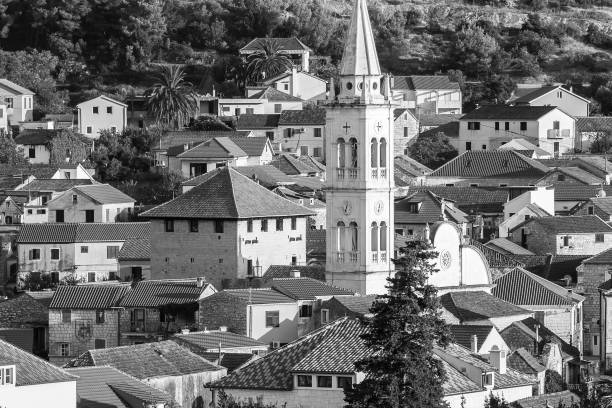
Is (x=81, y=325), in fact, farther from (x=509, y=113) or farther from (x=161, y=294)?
(x=509, y=113)

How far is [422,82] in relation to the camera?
141750 millimetres

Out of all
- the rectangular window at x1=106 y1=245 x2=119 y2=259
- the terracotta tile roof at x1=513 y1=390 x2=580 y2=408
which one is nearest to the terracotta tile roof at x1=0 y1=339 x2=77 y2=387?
the terracotta tile roof at x1=513 y1=390 x2=580 y2=408

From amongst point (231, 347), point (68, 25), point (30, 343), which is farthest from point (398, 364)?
point (68, 25)

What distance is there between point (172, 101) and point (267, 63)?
11793mm

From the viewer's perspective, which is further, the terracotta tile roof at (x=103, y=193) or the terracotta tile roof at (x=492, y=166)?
the terracotta tile roof at (x=492, y=166)

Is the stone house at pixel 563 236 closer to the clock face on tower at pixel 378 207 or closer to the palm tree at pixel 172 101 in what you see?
the clock face on tower at pixel 378 207

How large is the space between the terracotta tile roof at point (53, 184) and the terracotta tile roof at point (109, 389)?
161ft

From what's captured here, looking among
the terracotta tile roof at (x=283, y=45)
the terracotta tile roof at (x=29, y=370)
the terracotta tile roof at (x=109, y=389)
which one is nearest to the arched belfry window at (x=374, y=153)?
the terracotta tile roof at (x=109, y=389)

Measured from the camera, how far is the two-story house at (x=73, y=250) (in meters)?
101

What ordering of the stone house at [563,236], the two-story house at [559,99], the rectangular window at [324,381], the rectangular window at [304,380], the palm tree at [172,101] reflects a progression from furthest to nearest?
1. the two-story house at [559,99]
2. the palm tree at [172,101]
3. the stone house at [563,236]
4. the rectangular window at [304,380]
5. the rectangular window at [324,381]

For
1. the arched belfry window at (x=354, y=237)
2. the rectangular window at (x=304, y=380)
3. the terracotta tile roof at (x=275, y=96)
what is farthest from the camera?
the terracotta tile roof at (x=275, y=96)

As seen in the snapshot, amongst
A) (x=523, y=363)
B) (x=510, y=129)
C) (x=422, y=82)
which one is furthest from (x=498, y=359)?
(x=422, y=82)

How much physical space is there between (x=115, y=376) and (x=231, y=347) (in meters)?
8.81

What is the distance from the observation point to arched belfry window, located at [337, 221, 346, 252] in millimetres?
81688
